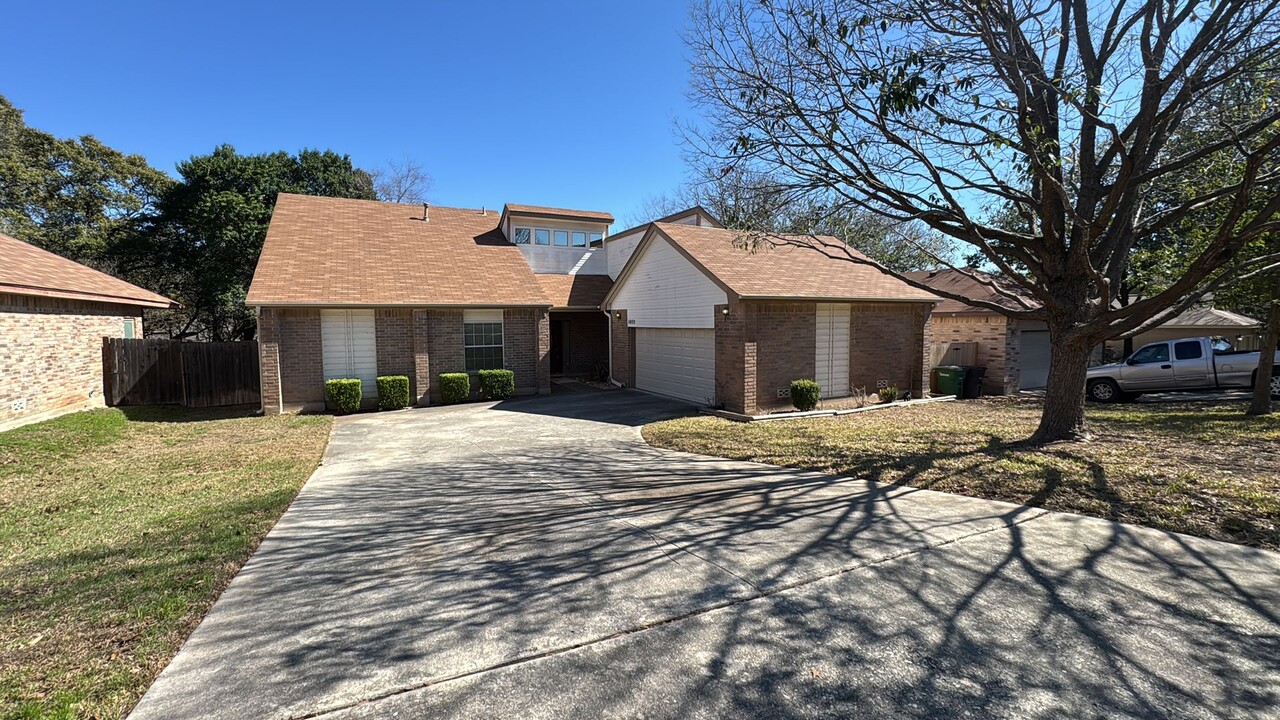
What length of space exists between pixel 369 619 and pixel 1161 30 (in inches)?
401

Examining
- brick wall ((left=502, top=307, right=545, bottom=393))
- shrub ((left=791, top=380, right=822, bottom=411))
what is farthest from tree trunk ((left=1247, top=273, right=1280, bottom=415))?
brick wall ((left=502, top=307, right=545, bottom=393))

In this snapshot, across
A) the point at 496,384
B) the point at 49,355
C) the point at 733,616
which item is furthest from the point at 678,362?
the point at 49,355

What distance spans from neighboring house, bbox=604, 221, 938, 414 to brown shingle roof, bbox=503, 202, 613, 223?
23.7 feet

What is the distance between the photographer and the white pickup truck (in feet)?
49.6

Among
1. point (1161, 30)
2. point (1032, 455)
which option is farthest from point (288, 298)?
point (1161, 30)

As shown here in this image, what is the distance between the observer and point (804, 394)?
1348 cm

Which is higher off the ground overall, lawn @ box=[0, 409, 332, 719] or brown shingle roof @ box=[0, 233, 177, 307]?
brown shingle roof @ box=[0, 233, 177, 307]

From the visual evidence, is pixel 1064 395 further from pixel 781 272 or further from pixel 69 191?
pixel 69 191

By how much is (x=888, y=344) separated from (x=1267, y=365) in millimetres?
6802

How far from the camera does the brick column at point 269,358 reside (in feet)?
46.0

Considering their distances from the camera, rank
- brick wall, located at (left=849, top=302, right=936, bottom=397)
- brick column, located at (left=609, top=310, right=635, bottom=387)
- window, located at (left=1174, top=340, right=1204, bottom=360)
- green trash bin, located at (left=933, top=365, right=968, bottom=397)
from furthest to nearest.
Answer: brick column, located at (left=609, top=310, right=635, bottom=387) < green trash bin, located at (left=933, top=365, right=968, bottom=397) < window, located at (left=1174, top=340, right=1204, bottom=360) < brick wall, located at (left=849, top=302, right=936, bottom=397)

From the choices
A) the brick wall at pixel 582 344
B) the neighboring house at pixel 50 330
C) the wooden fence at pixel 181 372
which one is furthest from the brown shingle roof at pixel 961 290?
the neighboring house at pixel 50 330

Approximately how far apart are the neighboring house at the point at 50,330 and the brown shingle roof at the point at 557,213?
37.6 ft

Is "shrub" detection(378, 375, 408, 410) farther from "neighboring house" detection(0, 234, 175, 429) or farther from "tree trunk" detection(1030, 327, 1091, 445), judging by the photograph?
"tree trunk" detection(1030, 327, 1091, 445)
